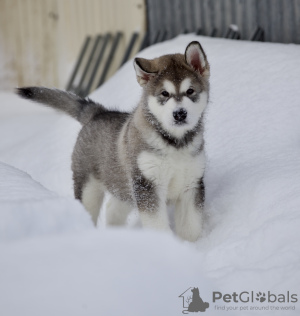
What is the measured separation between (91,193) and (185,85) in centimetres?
118

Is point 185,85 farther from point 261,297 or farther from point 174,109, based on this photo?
point 261,297

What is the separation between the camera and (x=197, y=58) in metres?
4.11

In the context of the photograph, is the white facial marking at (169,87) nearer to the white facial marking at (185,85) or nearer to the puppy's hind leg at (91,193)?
the white facial marking at (185,85)

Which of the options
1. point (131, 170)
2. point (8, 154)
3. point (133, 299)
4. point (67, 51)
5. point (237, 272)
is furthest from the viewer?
point (67, 51)

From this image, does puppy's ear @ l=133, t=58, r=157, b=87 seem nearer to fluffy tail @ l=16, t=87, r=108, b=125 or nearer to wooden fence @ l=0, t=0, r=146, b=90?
fluffy tail @ l=16, t=87, r=108, b=125

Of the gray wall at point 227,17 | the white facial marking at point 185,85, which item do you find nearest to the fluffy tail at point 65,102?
the white facial marking at point 185,85

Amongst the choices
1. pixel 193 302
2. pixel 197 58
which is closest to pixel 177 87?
pixel 197 58

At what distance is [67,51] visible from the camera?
10.9m

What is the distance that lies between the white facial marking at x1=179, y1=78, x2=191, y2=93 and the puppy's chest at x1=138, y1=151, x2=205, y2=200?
1.22 feet

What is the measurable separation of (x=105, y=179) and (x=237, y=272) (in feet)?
5.08

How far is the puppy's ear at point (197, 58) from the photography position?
13.3ft

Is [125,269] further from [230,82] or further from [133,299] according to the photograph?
[230,82]

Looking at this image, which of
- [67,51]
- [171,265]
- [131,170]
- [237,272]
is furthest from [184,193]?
[67,51]

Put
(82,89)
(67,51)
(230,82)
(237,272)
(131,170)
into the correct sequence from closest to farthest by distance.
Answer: (237,272)
(131,170)
(230,82)
(82,89)
(67,51)
